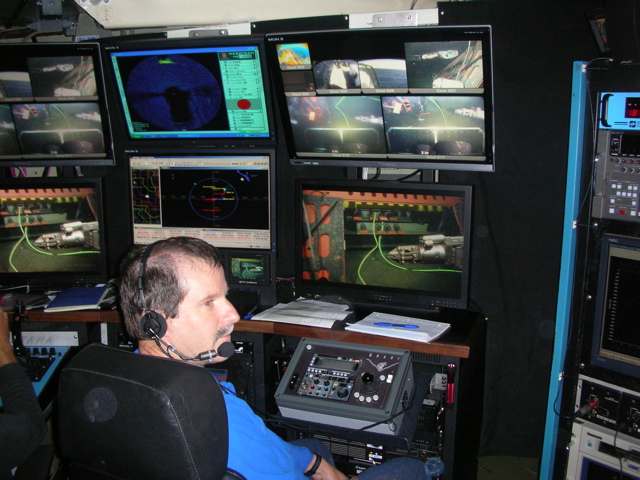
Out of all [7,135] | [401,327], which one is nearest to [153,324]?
[401,327]

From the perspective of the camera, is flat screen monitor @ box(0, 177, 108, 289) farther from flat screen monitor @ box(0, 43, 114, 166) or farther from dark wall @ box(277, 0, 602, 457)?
dark wall @ box(277, 0, 602, 457)

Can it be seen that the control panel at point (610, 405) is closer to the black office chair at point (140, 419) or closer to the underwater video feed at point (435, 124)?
the underwater video feed at point (435, 124)

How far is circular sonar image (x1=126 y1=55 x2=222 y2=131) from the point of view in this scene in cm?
228

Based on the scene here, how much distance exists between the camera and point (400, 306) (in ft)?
7.51

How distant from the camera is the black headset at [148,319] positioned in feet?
4.18

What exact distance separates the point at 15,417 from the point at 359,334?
1.16 m

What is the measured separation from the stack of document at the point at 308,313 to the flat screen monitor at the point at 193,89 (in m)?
0.77

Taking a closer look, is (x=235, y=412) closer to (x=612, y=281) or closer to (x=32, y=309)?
(x=612, y=281)

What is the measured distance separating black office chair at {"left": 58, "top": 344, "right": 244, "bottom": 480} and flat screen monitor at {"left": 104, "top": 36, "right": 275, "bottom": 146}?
152cm

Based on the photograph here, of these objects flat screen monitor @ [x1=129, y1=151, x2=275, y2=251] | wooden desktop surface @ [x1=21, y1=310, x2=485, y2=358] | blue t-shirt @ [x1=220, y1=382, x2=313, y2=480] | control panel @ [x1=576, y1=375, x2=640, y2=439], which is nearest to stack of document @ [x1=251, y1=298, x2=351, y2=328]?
wooden desktop surface @ [x1=21, y1=310, x2=485, y2=358]

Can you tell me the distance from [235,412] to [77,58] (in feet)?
6.02

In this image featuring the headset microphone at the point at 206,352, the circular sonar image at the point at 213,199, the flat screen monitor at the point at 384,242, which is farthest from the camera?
the circular sonar image at the point at 213,199

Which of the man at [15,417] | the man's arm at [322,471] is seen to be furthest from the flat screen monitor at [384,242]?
the man at [15,417]

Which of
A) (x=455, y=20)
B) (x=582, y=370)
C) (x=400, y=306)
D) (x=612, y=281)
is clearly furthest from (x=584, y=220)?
(x=455, y=20)
